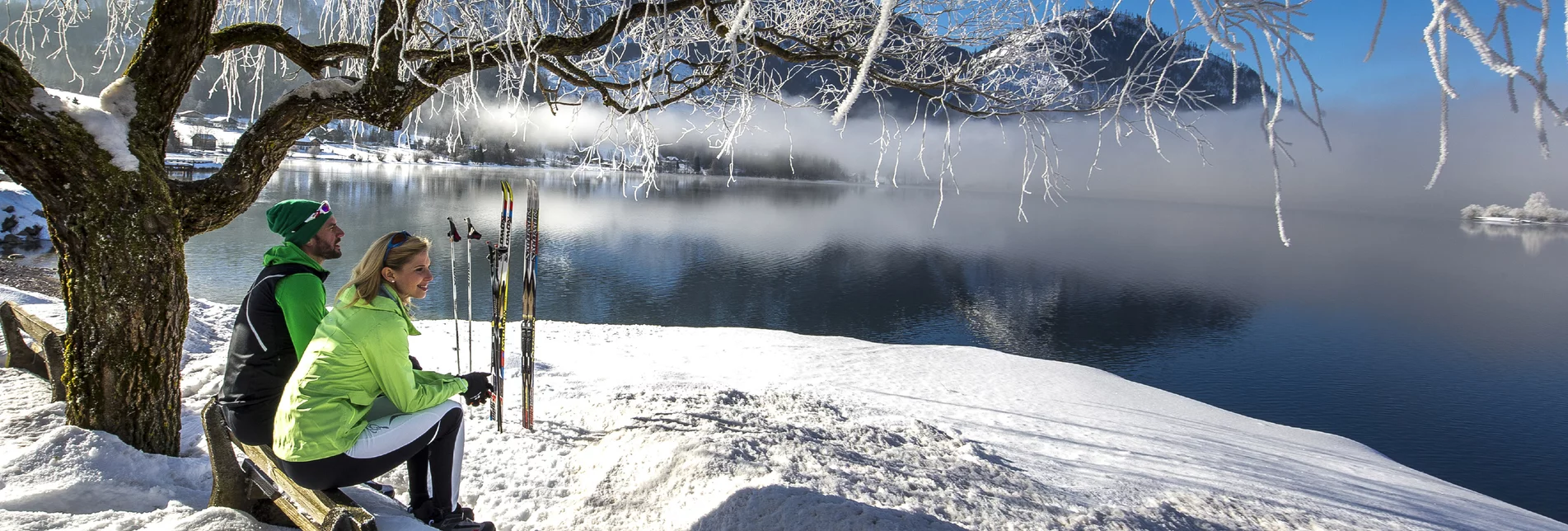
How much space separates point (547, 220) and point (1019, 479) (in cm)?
3965

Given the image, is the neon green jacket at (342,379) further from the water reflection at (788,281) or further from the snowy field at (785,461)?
the water reflection at (788,281)

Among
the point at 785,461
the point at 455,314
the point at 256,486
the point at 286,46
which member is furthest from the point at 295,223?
the point at 785,461

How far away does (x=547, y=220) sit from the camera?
4062 centimetres

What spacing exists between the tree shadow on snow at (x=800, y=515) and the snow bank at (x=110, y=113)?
Result: 2.93 meters

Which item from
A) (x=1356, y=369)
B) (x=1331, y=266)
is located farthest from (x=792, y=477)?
(x=1331, y=266)

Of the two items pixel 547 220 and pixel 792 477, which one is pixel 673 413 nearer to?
pixel 792 477

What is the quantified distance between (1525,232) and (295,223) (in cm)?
15028

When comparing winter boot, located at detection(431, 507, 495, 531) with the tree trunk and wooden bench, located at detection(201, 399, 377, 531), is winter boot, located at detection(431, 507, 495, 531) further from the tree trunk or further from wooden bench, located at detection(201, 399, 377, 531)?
the tree trunk

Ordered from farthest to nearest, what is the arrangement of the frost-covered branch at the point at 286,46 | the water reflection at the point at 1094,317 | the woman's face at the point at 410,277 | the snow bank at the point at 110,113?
the water reflection at the point at 1094,317, the frost-covered branch at the point at 286,46, the snow bank at the point at 110,113, the woman's face at the point at 410,277

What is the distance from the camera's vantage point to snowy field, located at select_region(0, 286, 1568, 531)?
2.87m

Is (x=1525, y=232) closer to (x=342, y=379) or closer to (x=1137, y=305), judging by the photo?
(x=1137, y=305)

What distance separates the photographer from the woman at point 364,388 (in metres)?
2.17

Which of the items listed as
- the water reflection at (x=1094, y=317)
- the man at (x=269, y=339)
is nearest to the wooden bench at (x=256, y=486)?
the man at (x=269, y=339)

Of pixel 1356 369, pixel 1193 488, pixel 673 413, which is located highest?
pixel 673 413
